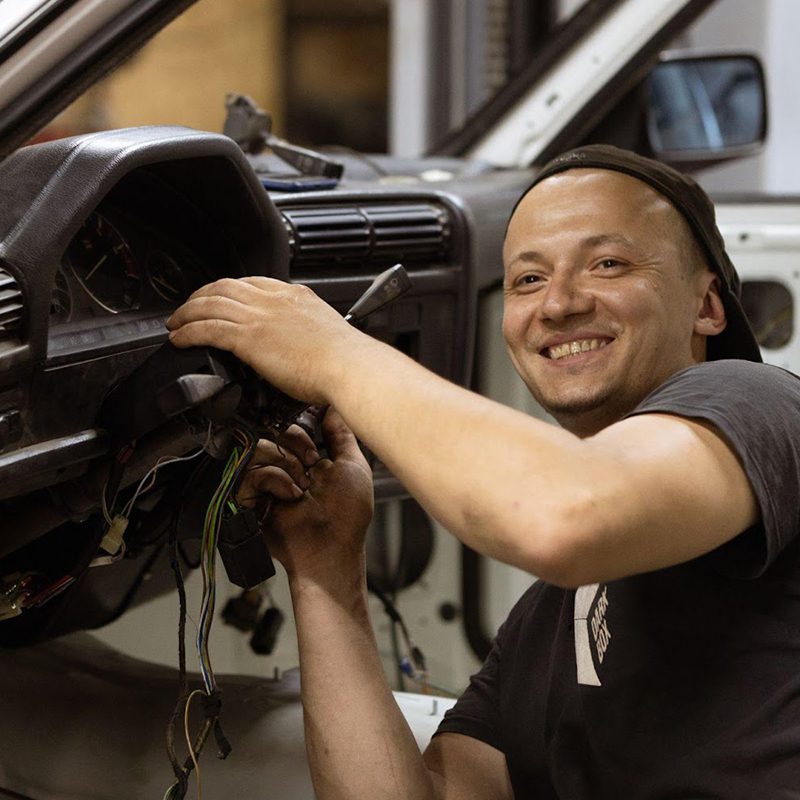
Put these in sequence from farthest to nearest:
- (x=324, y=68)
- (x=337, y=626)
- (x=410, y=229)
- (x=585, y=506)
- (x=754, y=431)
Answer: (x=324, y=68)
(x=410, y=229)
(x=337, y=626)
(x=754, y=431)
(x=585, y=506)

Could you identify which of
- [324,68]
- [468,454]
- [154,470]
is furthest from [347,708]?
[324,68]

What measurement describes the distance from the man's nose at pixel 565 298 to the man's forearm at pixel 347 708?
46 centimetres

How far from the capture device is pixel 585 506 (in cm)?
132

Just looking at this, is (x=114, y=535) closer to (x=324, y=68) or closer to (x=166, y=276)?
(x=166, y=276)

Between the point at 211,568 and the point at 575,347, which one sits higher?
the point at 575,347

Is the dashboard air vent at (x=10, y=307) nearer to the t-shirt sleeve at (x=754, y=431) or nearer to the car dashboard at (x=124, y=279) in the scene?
the car dashboard at (x=124, y=279)

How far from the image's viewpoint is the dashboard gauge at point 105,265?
183 cm

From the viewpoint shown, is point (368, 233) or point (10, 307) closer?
point (10, 307)

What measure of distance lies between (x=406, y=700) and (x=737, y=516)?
1.06 meters

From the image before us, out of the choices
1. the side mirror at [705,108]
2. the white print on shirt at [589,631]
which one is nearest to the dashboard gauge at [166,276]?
the white print on shirt at [589,631]

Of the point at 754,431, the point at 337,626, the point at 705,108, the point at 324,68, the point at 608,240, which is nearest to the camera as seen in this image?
the point at 754,431

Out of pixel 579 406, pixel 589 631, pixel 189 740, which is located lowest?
pixel 189 740

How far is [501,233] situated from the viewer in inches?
118

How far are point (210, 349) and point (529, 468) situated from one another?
0.42 m
